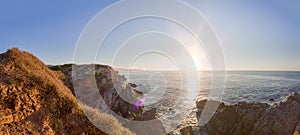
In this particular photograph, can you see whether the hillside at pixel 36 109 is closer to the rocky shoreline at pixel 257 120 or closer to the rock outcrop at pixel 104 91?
the rock outcrop at pixel 104 91

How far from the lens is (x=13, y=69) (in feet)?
41.4

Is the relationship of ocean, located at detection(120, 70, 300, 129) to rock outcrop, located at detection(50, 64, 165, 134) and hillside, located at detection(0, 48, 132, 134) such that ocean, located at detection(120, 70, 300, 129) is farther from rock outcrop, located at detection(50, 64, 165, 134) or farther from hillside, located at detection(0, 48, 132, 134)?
hillside, located at detection(0, 48, 132, 134)

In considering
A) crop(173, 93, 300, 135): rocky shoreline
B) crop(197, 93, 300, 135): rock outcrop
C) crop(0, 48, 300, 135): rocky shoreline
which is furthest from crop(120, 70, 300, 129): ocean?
crop(0, 48, 300, 135): rocky shoreline

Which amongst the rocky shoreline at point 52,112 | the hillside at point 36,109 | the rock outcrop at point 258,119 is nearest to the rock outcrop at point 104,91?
the rocky shoreline at point 52,112

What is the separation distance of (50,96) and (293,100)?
23.4m

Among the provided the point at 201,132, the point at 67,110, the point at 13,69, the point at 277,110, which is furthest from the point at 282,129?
the point at 13,69

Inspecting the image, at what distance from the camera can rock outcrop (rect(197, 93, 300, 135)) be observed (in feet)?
59.6

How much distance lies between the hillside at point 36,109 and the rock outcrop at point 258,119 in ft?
50.5

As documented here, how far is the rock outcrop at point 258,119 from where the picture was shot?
18156mm

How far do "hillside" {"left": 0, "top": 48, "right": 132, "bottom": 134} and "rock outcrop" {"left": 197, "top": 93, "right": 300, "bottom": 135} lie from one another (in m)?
15.4

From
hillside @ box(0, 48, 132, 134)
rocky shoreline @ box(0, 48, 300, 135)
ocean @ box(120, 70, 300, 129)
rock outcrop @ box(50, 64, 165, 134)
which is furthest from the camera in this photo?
ocean @ box(120, 70, 300, 129)

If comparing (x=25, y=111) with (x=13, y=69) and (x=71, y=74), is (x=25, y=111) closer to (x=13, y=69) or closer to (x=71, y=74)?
(x=13, y=69)

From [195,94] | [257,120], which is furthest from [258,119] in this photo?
[195,94]

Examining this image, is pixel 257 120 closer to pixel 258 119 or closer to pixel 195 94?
pixel 258 119
